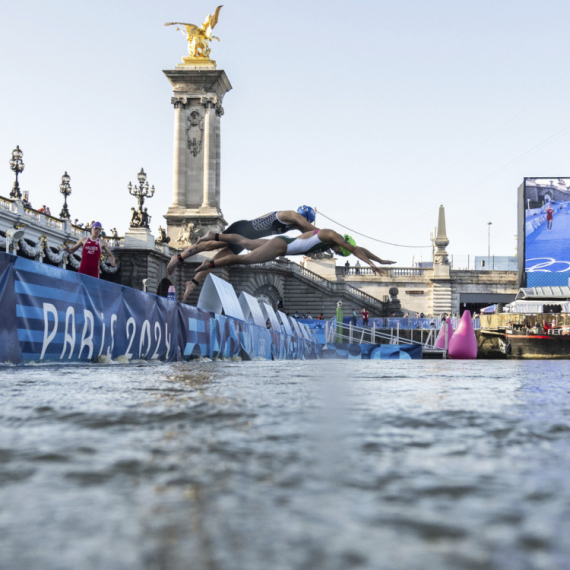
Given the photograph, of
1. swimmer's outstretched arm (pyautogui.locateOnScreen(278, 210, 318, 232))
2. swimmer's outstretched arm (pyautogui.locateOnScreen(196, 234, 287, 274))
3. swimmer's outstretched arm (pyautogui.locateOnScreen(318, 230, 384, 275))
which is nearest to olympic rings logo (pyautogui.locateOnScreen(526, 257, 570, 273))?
swimmer's outstretched arm (pyautogui.locateOnScreen(278, 210, 318, 232))

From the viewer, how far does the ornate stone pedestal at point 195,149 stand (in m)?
48.4

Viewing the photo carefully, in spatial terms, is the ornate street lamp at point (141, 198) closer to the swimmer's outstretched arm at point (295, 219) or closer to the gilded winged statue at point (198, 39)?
the gilded winged statue at point (198, 39)

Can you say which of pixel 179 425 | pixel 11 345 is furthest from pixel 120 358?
pixel 179 425

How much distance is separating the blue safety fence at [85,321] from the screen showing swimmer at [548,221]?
4186 centimetres

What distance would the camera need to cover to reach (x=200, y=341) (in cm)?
1031

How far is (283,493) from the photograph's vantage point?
28.3 inches

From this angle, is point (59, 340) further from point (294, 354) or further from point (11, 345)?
point (294, 354)

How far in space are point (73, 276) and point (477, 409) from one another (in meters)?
5.77

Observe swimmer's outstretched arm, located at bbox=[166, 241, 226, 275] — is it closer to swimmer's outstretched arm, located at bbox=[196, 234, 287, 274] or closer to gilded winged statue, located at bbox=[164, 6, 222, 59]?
swimmer's outstretched arm, located at bbox=[196, 234, 287, 274]

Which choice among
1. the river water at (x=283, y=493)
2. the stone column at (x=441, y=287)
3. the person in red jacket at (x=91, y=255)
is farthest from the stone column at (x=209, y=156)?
the river water at (x=283, y=493)

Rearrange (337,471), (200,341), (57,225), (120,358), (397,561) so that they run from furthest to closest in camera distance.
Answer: (57,225), (200,341), (120,358), (337,471), (397,561)

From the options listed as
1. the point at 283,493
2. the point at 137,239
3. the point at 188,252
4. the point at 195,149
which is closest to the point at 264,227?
the point at 188,252

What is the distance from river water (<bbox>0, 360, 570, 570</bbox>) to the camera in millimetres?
531

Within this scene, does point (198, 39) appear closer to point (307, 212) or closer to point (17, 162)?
point (17, 162)
